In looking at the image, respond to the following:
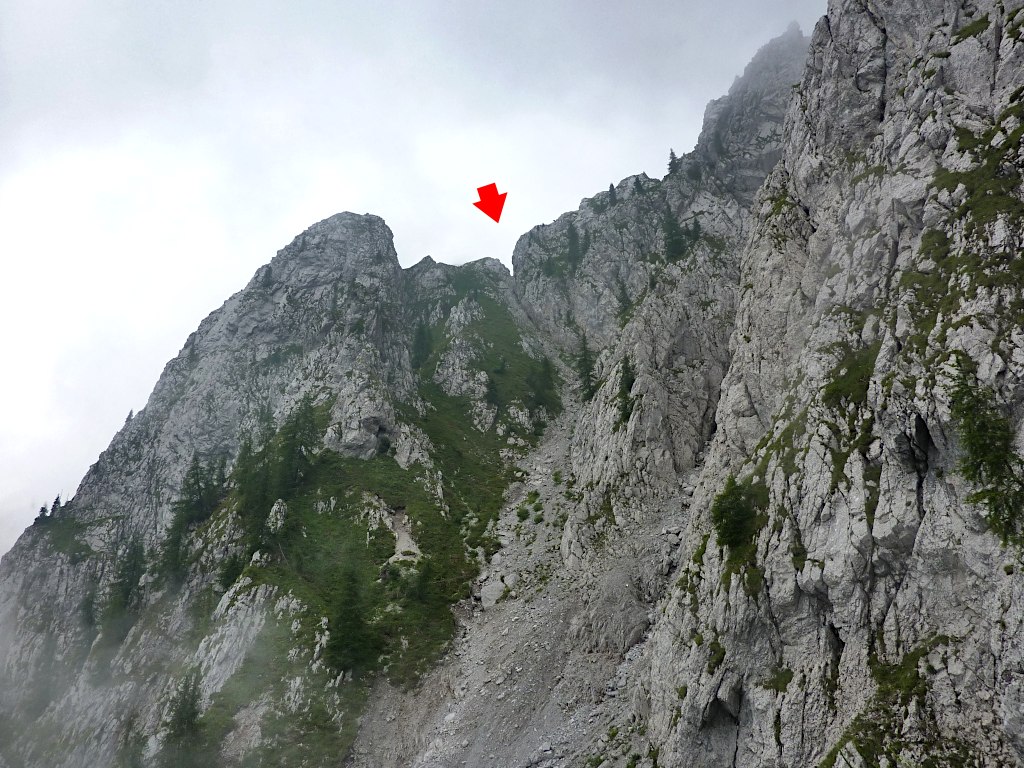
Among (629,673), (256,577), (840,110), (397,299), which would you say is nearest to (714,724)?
(629,673)

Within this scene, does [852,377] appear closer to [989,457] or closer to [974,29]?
[989,457]

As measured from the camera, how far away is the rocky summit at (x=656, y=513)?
82.0ft

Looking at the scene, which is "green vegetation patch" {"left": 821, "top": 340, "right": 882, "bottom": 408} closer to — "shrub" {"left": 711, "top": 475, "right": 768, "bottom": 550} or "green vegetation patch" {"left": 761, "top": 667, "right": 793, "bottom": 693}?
"shrub" {"left": 711, "top": 475, "right": 768, "bottom": 550}

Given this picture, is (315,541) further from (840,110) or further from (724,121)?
(724,121)

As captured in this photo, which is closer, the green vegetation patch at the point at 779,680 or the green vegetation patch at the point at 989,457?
the green vegetation patch at the point at 989,457

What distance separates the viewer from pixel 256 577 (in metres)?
57.8

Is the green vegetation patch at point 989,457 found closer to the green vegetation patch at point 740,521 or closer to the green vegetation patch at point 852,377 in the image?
the green vegetation patch at point 852,377

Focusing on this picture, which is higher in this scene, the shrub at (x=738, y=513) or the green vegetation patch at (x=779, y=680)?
the shrub at (x=738, y=513)

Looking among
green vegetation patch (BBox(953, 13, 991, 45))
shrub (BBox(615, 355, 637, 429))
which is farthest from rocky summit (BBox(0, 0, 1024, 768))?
green vegetation patch (BBox(953, 13, 991, 45))

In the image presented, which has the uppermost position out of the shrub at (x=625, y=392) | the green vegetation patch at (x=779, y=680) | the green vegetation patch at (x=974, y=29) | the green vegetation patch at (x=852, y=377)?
the green vegetation patch at (x=974, y=29)

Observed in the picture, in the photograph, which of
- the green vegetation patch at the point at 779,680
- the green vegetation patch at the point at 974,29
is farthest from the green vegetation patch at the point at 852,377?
the green vegetation patch at the point at 974,29

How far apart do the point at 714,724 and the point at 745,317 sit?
38.5 meters

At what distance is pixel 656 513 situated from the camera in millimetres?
50844

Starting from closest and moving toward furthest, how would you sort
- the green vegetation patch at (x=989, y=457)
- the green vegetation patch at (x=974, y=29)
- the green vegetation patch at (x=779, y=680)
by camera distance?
the green vegetation patch at (x=989, y=457) → the green vegetation patch at (x=779, y=680) → the green vegetation patch at (x=974, y=29)
